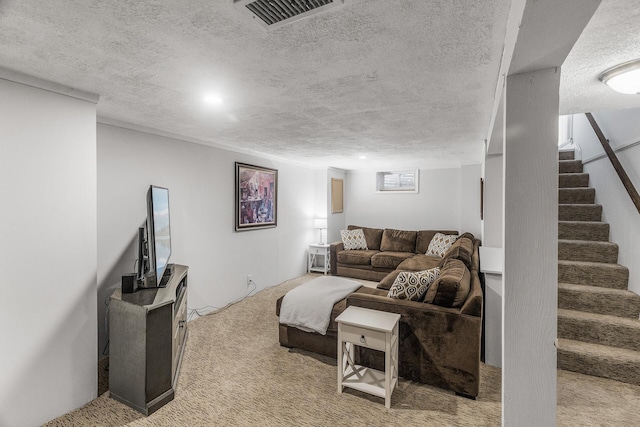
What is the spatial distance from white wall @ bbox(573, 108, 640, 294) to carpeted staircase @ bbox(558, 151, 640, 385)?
0.09 meters

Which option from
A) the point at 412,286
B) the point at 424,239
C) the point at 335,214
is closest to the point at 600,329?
the point at 412,286

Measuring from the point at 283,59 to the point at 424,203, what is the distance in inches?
210

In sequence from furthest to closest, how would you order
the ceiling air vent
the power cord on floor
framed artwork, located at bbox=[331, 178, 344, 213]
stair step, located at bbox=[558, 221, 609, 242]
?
1. framed artwork, located at bbox=[331, 178, 344, 213]
2. the power cord on floor
3. stair step, located at bbox=[558, 221, 609, 242]
4. the ceiling air vent

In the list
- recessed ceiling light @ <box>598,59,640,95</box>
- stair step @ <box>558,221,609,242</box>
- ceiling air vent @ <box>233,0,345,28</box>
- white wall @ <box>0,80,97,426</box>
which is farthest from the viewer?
stair step @ <box>558,221,609,242</box>

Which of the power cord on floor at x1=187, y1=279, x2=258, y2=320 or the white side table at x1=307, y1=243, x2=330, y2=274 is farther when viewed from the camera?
the white side table at x1=307, y1=243, x2=330, y2=274

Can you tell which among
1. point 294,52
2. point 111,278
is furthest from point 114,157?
point 294,52

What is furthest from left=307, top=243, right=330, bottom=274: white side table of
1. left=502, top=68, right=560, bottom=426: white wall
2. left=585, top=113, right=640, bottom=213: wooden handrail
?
left=502, top=68, right=560, bottom=426: white wall

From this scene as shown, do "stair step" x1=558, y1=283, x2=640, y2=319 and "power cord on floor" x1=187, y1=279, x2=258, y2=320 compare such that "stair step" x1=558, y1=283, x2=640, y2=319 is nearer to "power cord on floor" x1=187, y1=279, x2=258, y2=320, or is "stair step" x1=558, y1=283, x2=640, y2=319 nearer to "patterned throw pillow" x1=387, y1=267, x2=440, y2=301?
"patterned throw pillow" x1=387, y1=267, x2=440, y2=301

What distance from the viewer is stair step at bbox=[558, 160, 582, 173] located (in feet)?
13.3

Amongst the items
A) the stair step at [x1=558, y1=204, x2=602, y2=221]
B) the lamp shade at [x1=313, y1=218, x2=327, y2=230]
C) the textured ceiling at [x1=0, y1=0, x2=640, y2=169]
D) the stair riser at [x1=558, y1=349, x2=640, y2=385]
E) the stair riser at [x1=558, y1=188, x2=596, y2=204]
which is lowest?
the stair riser at [x1=558, y1=349, x2=640, y2=385]

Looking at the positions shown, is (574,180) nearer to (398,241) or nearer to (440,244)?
(440,244)

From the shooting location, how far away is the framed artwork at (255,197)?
4.23 meters

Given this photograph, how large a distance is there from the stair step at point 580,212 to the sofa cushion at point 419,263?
1.79 metres

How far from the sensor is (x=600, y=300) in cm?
275
